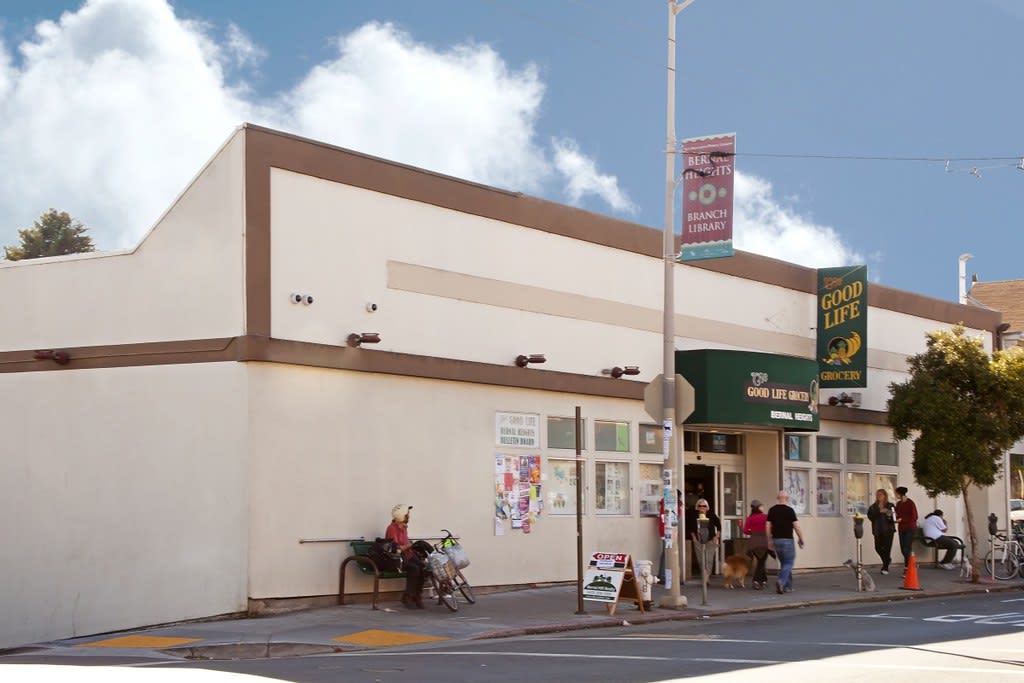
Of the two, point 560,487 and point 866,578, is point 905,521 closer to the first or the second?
point 866,578

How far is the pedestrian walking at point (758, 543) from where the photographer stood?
2341 cm

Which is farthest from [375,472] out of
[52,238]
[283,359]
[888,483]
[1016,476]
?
[52,238]

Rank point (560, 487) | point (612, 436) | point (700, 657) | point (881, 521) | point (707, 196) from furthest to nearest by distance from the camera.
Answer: point (881, 521), point (612, 436), point (560, 487), point (707, 196), point (700, 657)

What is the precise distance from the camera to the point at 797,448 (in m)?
27.8

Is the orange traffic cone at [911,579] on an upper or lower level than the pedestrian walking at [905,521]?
lower

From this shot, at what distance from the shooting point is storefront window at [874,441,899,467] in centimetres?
3075

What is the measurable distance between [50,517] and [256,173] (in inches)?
247

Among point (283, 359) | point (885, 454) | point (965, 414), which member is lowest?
point (885, 454)

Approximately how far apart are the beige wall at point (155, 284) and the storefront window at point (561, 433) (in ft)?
21.6

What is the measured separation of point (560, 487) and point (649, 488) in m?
2.60

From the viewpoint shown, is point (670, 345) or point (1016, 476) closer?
point (670, 345)

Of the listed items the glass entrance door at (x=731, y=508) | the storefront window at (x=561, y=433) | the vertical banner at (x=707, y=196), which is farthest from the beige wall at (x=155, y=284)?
the glass entrance door at (x=731, y=508)

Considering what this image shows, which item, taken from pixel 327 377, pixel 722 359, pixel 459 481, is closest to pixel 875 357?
pixel 722 359

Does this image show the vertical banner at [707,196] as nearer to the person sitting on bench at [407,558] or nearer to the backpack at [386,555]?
the person sitting on bench at [407,558]
